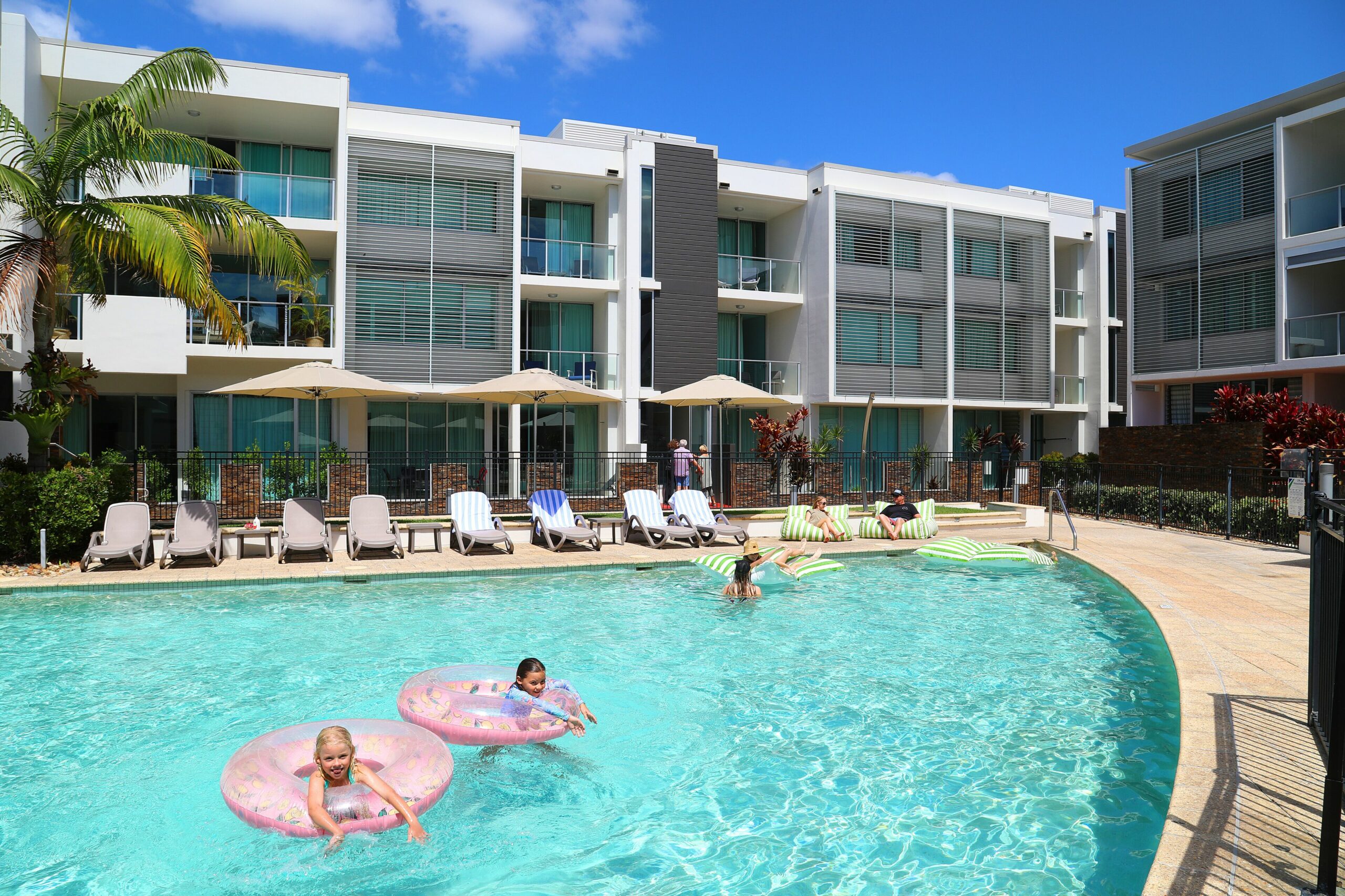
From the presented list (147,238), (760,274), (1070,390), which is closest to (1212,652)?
(147,238)

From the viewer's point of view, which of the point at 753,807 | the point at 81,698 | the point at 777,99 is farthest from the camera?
the point at 777,99

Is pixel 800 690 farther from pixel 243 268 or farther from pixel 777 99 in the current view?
pixel 777 99

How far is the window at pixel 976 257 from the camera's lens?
88.0 ft

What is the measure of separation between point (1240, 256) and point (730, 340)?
14111mm

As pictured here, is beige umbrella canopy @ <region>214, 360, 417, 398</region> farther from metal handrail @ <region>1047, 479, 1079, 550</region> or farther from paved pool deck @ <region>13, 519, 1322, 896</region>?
metal handrail @ <region>1047, 479, 1079, 550</region>

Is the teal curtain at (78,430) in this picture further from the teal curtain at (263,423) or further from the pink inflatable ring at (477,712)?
the pink inflatable ring at (477,712)

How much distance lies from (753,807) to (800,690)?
2212mm

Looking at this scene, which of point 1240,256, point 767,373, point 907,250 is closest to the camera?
point 1240,256

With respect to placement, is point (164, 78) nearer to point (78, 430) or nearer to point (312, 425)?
point (312, 425)

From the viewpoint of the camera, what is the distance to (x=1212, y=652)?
6961 millimetres

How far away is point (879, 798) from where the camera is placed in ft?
17.2

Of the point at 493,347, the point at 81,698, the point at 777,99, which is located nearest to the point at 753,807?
the point at 81,698

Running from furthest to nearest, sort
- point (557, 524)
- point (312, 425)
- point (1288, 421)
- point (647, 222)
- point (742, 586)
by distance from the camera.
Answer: point (647, 222)
point (312, 425)
point (1288, 421)
point (557, 524)
point (742, 586)

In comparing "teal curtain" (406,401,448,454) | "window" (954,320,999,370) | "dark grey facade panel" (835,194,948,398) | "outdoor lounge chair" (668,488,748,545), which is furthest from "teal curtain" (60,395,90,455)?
"window" (954,320,999,370)
